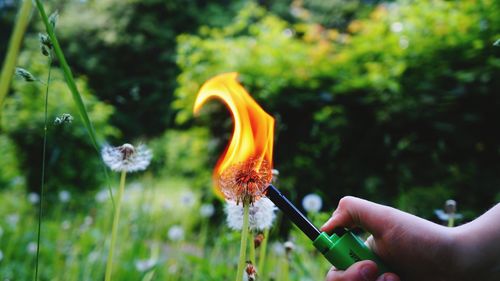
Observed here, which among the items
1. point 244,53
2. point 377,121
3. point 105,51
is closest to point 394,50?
point 377,121

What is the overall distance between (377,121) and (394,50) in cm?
74

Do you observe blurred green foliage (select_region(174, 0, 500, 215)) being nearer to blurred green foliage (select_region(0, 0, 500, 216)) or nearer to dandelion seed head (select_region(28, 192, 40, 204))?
blurred green foliage (select_region(0, 0, 500, 216))

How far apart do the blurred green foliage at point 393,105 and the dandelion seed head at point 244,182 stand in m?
2.14

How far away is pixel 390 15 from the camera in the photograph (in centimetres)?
456

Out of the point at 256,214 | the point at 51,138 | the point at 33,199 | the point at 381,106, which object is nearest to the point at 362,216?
the point at 256,214

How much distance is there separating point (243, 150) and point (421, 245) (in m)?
0.46

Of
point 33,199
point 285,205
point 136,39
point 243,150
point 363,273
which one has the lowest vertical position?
point 363,273

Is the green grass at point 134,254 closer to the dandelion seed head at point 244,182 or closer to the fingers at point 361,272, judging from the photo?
the fingers at point 361,272

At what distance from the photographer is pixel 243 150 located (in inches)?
32.4

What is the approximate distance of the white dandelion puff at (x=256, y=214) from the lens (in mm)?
1089

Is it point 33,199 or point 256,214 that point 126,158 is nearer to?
point 256,214

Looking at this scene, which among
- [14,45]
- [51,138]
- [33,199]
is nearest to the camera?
[14,45]

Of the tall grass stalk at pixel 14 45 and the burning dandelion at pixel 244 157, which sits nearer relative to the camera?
the tall grass stalk at pixel 14 45

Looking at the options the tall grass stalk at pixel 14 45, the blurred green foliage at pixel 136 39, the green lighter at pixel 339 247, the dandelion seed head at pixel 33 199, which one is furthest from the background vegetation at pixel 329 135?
the blurred green foliage at pixel 136 39
